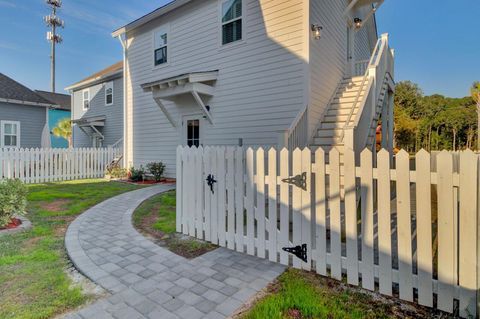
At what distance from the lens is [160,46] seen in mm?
11094

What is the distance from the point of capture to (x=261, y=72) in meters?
7.99

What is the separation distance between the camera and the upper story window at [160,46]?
10.9m

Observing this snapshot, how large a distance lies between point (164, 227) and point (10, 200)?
8.78 ft

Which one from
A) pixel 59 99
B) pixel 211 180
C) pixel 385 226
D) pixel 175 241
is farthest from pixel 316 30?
pixel 59 99

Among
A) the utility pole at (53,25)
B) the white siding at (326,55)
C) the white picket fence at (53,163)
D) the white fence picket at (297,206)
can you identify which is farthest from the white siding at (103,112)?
the utility pole at (53,25)

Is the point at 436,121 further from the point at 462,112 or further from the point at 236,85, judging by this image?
the point at 236,85

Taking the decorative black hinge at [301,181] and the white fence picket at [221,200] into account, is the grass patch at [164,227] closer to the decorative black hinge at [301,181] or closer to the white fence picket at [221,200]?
the white fence picket at [221,200]

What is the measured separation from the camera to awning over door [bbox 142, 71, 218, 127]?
861 centimetres

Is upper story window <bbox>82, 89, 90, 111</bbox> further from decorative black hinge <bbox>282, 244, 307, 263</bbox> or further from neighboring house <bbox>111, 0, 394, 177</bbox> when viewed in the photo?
decorative black hinge <bbox>282, 244, 307, 263</bbox>

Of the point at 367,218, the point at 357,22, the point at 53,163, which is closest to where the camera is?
the point at 367,218

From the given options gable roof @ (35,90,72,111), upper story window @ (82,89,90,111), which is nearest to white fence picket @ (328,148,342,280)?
upper story window @ (82,89,90,111)

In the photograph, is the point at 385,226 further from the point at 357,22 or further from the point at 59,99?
the point at 59,99

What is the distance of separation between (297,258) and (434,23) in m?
34.9

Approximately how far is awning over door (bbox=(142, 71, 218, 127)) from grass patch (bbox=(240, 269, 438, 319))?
711cm
